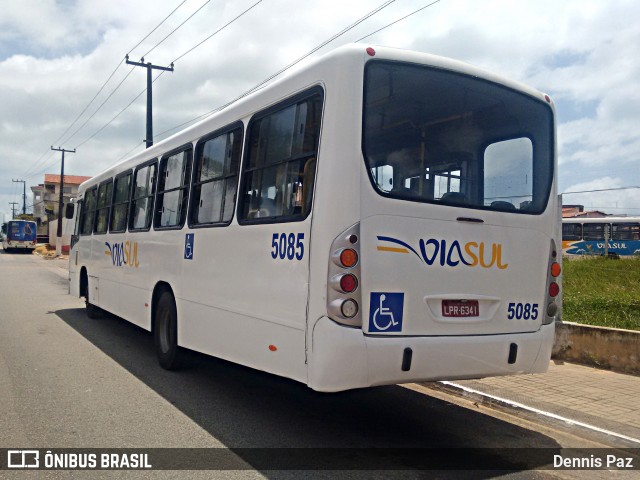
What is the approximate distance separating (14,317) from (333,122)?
34.0 feet

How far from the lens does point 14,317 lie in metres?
12.2

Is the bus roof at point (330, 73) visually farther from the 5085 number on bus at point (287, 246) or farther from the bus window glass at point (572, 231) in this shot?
the bus window glass at point (572, 231)

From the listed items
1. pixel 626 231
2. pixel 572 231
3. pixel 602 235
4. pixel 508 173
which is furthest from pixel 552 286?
pixel 572 231

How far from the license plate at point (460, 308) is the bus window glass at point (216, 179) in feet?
7.59

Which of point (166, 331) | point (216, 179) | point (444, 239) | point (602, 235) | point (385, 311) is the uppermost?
point (602, 235)

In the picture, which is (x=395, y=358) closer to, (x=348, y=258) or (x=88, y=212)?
(x=348, y=258)

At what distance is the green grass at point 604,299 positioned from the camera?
8797 millimetres

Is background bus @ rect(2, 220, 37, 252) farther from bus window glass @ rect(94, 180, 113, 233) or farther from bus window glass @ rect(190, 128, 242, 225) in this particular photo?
bus window glass @ rect(190, 128, 242, 225)

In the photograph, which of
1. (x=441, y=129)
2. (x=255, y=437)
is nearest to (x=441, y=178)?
(x=441, y=129)

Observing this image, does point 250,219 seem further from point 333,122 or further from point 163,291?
point 163,291

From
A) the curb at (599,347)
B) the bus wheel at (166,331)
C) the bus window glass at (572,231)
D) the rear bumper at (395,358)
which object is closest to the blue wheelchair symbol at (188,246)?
the bus wheel at (166,331)

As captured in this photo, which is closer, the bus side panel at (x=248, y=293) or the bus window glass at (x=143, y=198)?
the bus side panel at (x=248, y=293)

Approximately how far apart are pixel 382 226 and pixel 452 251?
28.2 inches

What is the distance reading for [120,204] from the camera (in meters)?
9.86
